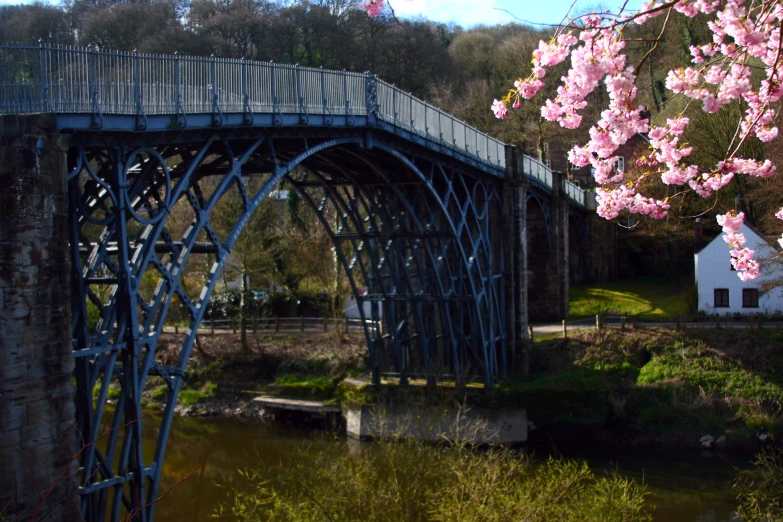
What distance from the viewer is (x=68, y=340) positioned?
32.1 feet

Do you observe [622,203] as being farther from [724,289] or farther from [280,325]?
[280,325]

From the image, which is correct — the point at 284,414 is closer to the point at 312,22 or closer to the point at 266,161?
the point at 266,161

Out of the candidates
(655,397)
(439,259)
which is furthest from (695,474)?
(439,259)

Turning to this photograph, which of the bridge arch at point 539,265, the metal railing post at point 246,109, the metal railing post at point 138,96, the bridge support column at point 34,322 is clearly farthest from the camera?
the bridge arch at point 539,265

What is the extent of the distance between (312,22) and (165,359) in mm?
22653

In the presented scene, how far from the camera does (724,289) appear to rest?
104 feet

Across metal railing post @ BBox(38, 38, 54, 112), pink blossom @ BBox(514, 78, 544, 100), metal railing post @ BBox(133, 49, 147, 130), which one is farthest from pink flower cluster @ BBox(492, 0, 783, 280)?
metal railing post @ BBox(38, 38, 54, 112)

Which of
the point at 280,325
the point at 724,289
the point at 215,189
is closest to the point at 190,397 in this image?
the point at 280,325

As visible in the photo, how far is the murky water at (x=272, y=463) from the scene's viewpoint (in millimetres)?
19297

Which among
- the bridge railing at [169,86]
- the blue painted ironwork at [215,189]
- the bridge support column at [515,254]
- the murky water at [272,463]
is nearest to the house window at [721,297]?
the bridge support column at [515,254]

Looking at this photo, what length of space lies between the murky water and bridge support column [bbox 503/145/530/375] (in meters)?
4.02

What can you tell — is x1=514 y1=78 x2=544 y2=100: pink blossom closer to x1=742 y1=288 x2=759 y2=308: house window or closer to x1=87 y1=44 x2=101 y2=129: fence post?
x1=87 y1=44 x2=101 y2=129: fence post

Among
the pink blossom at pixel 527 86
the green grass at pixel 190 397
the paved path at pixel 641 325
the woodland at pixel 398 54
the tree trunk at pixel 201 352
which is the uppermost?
the woodland at pixel 398 54

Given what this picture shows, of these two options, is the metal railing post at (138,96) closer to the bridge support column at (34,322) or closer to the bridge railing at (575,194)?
the bridge support column at (34,322)
